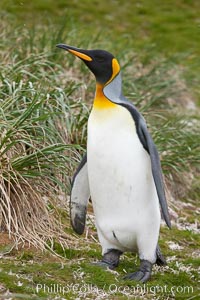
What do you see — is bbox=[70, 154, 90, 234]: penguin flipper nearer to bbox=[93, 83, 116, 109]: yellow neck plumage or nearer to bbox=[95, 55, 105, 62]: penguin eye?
bbox=[93, 83, 116, 109]: yellow neck plumage

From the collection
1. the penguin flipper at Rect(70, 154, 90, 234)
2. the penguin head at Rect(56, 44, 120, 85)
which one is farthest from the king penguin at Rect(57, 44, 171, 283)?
the penguin flipper at Rect(70, 154, 90, 234)

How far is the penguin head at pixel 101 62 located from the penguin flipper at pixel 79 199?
629 mm

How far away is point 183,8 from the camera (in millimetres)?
17141

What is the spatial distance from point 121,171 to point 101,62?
2.54 feet

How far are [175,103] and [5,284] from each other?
6.20m

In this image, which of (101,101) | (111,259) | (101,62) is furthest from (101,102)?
(111,259)

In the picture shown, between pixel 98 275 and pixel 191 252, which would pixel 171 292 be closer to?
pixel 98 275

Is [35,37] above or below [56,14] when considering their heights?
above

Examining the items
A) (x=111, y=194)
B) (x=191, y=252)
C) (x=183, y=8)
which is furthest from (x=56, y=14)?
(x=111, y=194)

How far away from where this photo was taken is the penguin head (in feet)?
18.7

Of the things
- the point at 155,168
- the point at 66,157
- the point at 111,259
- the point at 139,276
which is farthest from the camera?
the point at 66,157

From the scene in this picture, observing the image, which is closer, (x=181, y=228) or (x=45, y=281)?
(x=45, y=281)

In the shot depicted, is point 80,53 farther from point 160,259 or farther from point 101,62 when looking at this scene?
point 160,259

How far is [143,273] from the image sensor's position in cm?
565
